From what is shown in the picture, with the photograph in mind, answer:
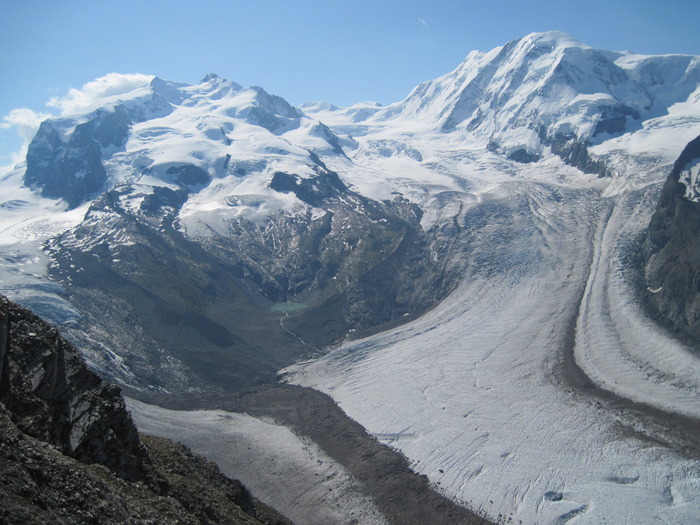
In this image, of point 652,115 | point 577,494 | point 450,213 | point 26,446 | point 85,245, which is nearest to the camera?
point 26,446

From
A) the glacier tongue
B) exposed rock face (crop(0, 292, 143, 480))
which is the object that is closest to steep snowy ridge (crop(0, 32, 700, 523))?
the glacier tongue

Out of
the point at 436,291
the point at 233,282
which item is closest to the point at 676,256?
the point at 436,291

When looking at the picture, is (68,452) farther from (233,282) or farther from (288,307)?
(233,282)

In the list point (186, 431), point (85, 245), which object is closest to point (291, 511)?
point (186, 431)

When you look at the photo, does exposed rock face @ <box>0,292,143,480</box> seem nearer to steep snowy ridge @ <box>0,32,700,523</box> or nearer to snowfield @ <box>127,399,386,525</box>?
snowfield @ <box>127,399,386,525</box>

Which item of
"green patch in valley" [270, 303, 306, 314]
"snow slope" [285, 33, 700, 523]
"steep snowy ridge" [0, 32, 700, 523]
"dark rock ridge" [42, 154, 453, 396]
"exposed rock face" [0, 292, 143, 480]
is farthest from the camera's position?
"green patch in valley" [270, 303, 306, 314]

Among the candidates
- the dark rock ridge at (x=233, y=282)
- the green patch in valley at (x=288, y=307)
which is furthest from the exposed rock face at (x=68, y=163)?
the green patch in valley at (x=288, y=307)

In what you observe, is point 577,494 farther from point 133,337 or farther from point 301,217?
point 301,217
